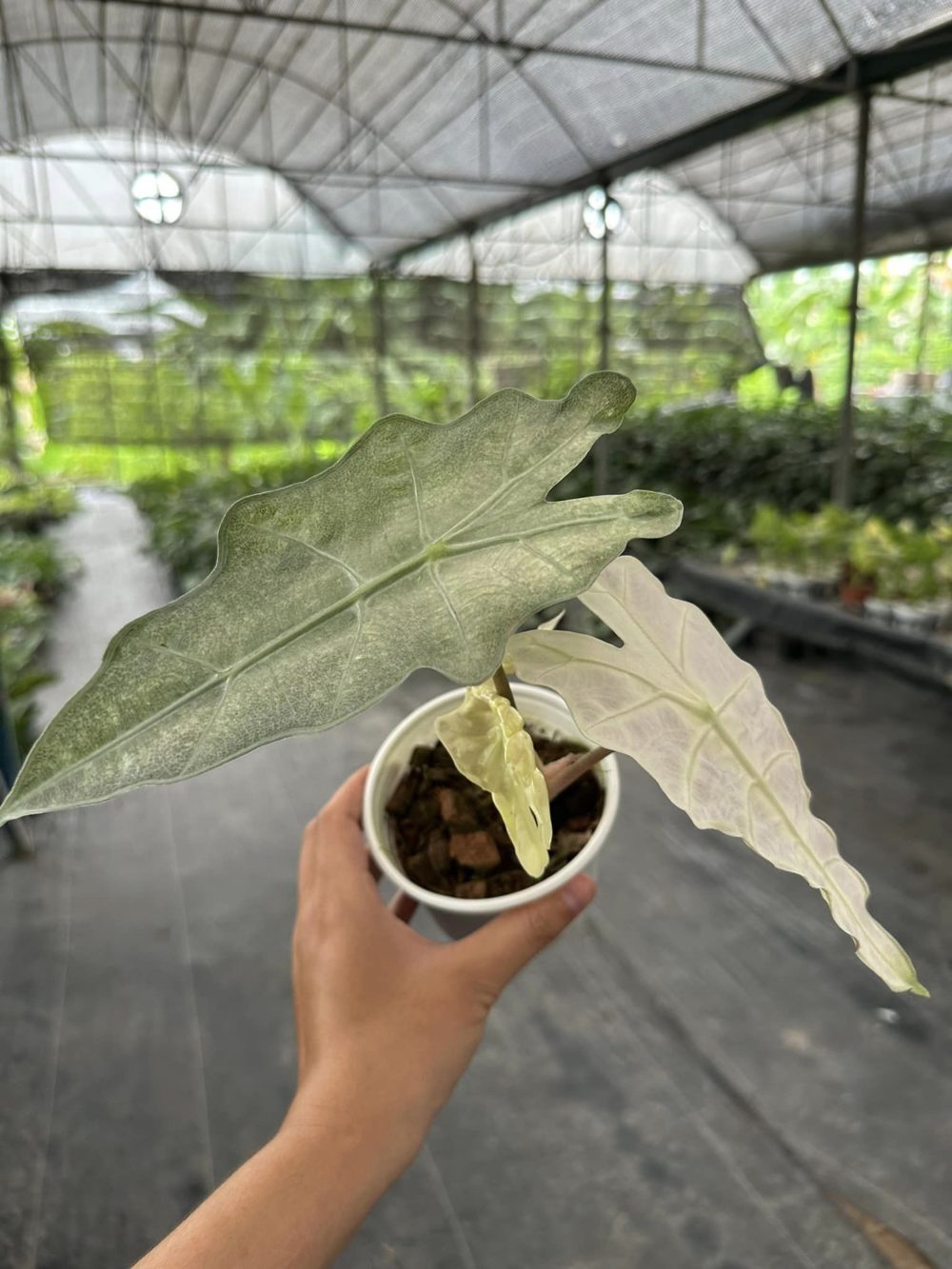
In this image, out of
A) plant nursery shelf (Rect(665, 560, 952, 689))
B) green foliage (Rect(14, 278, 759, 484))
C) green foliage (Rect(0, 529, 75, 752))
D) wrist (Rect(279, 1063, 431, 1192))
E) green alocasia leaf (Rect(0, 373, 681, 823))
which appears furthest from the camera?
green foliage (Rect(14, 278, 759, 484))

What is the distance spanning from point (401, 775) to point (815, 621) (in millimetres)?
2862

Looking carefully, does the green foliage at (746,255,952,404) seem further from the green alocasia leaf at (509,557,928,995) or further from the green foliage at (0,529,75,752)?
the green alocasia leaf at (509,557,928,995)

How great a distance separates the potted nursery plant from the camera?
423mm

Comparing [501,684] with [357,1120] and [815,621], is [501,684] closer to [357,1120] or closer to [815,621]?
[357,1120]

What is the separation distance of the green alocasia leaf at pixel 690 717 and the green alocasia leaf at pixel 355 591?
0.32 ft

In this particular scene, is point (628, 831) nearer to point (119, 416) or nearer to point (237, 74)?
point (237, 74)

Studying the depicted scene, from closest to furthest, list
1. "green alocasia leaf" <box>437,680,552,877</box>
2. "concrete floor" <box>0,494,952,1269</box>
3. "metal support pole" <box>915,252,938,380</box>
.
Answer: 1. "green alocasia leaf" <box>437,680,552,877</box>
2. "concrete floor" <box>0,494,952,1269</box>
3. "metal support pole" <box>915,252,938,380</box>

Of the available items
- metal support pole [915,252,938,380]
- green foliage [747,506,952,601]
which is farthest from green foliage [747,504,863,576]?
metal support pole [915,252,938,380]

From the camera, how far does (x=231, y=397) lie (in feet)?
34.2

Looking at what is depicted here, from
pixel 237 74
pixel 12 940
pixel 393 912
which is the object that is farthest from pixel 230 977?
pixel 237 74

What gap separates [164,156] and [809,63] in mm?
7294

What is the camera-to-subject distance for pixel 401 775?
801mm

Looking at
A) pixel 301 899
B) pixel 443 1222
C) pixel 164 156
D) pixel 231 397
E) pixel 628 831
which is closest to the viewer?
pixel 301 899

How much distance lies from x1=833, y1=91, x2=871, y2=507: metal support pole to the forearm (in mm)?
4041
